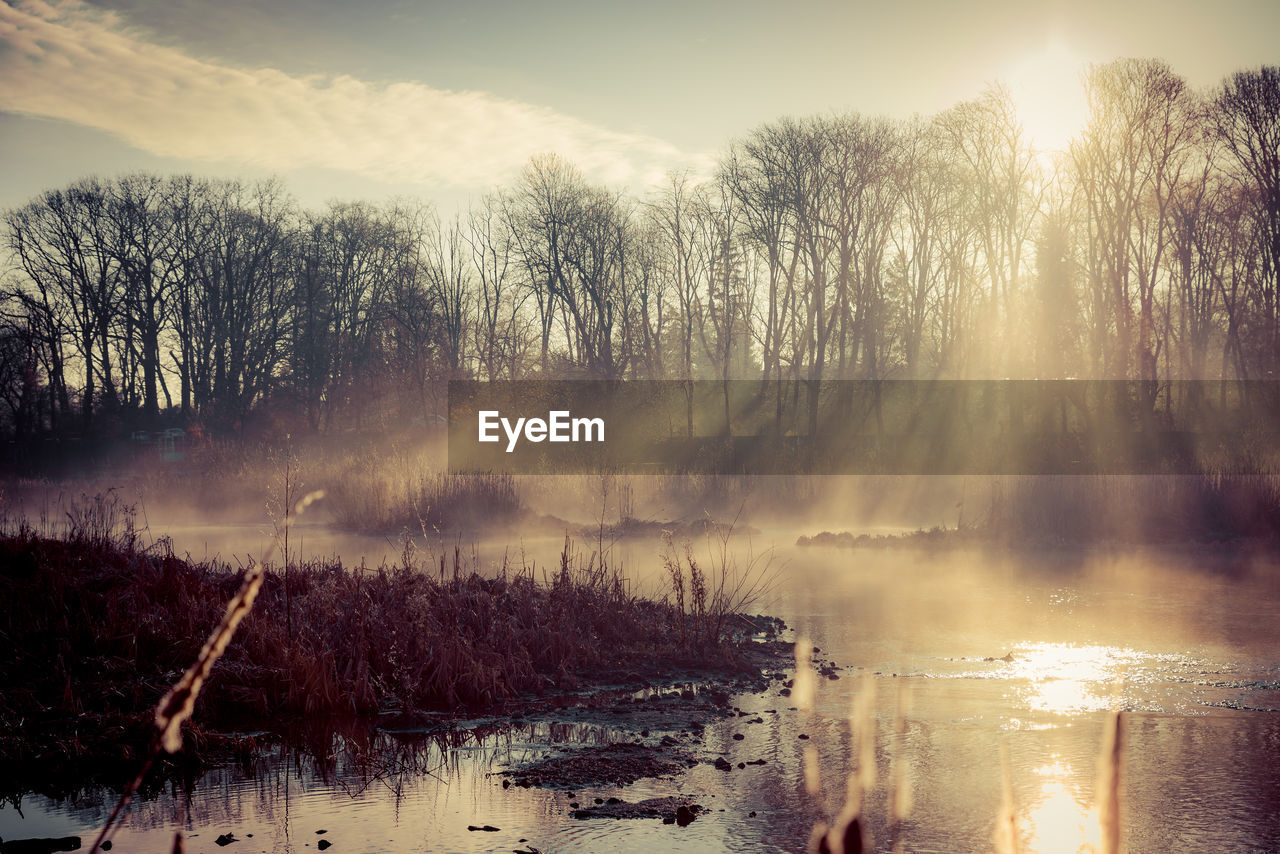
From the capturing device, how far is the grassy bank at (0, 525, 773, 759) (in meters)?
6.84

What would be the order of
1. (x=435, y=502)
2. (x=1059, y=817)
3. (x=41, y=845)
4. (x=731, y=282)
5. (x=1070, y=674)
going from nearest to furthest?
1. (x=41, y=845)
2. (x=1059, y=817)
3. (x=1070, y=674)
4. (x=435, y=502)
5. (x=731, y=282)

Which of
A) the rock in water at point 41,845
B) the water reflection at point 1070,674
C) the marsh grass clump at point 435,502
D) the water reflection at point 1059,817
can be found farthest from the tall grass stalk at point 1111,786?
the marsh grass clump at point 435,502

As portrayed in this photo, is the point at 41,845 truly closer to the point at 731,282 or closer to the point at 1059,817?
the point at 1059,817

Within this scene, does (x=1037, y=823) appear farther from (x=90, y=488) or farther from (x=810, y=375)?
(x=810, y=375)

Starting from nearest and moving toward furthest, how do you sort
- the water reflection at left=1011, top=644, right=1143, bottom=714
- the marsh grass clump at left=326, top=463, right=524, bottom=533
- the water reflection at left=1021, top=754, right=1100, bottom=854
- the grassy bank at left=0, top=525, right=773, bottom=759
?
the water reflection at left=1021, top=754, right=1100, bottom=854, the grassy bank at left=0, top=525, right=773, bottom=759, the water reflection at left=1011, top=644, right=1143, bottom=714, the marsh grass clump at left=326, top=463, right=524, bottom=533

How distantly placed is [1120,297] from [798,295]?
36.9 ft

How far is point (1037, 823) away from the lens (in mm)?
4898

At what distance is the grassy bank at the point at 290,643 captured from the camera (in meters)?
6.84

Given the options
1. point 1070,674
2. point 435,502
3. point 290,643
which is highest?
point 435,502

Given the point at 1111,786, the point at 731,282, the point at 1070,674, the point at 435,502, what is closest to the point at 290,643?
the point at 1111,786

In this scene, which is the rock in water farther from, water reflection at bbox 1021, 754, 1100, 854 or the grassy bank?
water reflection at bbox 1021, 754, 1100, 854

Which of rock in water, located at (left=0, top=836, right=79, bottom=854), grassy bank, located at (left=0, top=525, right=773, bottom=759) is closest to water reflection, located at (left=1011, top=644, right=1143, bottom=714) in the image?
grassy bank, located at (left=0, top=525, right=773, bottom=759)

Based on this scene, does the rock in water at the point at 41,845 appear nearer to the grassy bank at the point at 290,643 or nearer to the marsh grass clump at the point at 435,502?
the grassy bank at the point at 290,643

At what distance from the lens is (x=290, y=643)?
7.72 m
